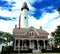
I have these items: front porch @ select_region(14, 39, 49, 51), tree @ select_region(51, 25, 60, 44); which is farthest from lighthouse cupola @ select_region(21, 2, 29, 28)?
tree @ select_region(51, 25, 60, 44)

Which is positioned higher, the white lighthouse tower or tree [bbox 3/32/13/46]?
the white lighthouse tower

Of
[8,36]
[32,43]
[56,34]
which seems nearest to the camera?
[32,43]

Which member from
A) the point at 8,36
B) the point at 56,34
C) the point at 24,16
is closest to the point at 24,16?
the point at 24,16

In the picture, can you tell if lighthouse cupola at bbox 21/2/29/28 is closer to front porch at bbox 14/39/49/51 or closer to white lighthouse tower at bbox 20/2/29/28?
white lighthouse tower at bbox 20/2/29/28

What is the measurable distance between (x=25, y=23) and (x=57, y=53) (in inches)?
857

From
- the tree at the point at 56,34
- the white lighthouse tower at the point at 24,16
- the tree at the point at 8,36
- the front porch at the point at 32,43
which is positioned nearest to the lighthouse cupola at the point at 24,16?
the white lighthouse tower at the point at 24,16

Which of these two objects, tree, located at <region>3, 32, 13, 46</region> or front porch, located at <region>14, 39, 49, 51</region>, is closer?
front porch, located at <region>14, 39, 49, 51</region>

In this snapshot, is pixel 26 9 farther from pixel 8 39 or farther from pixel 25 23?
pixel 8 39

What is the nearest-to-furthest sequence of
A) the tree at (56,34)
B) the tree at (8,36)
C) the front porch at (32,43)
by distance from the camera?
the front porch at (32,43), the tree at (56,34), the tree at (8,36)

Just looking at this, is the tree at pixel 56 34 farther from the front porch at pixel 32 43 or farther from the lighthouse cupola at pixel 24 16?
the lighthouse cupola at pixel 24 16

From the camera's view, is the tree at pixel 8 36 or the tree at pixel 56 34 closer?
the tree at pixel 56 34

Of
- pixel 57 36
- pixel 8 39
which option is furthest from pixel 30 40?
pixel 8 39

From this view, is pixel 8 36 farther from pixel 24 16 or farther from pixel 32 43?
pixel 32 43

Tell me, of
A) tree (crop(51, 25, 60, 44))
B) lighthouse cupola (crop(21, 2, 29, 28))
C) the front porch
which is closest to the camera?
the front porch
